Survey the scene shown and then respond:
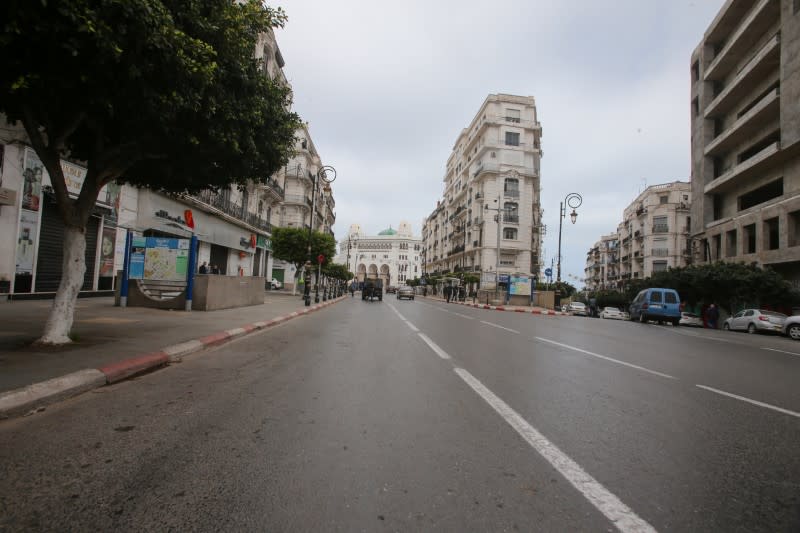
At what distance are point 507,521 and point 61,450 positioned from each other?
10.3 ft

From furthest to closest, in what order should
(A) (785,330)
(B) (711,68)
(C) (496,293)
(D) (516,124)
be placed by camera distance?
(D) (516,124) < (C) (496,293) < (B) (711,68) < (A) (785,330)

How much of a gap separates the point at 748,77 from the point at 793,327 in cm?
1944

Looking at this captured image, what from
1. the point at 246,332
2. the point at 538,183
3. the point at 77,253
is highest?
the point at 538,183

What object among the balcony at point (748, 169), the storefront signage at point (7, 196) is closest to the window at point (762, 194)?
the balcony at point (748, 169)

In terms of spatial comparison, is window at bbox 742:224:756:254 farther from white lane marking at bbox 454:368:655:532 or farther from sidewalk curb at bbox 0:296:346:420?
sidewalk curb at bbox 0:296:346:420

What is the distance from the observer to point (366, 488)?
2527mm

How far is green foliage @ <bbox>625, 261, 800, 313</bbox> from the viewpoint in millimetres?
22828

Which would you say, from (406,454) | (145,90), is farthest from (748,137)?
(406,454)

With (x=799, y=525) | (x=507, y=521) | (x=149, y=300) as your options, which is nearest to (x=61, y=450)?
(x=507, y=521)

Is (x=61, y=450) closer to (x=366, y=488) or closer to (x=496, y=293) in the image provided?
(x=366, y=488)

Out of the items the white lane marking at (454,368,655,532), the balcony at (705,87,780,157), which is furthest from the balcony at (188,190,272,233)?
the balcony at (705,87,780,157)

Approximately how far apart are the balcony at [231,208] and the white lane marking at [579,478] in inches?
884

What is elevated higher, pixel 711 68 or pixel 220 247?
pixel 711 68

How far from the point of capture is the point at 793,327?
17.5m
